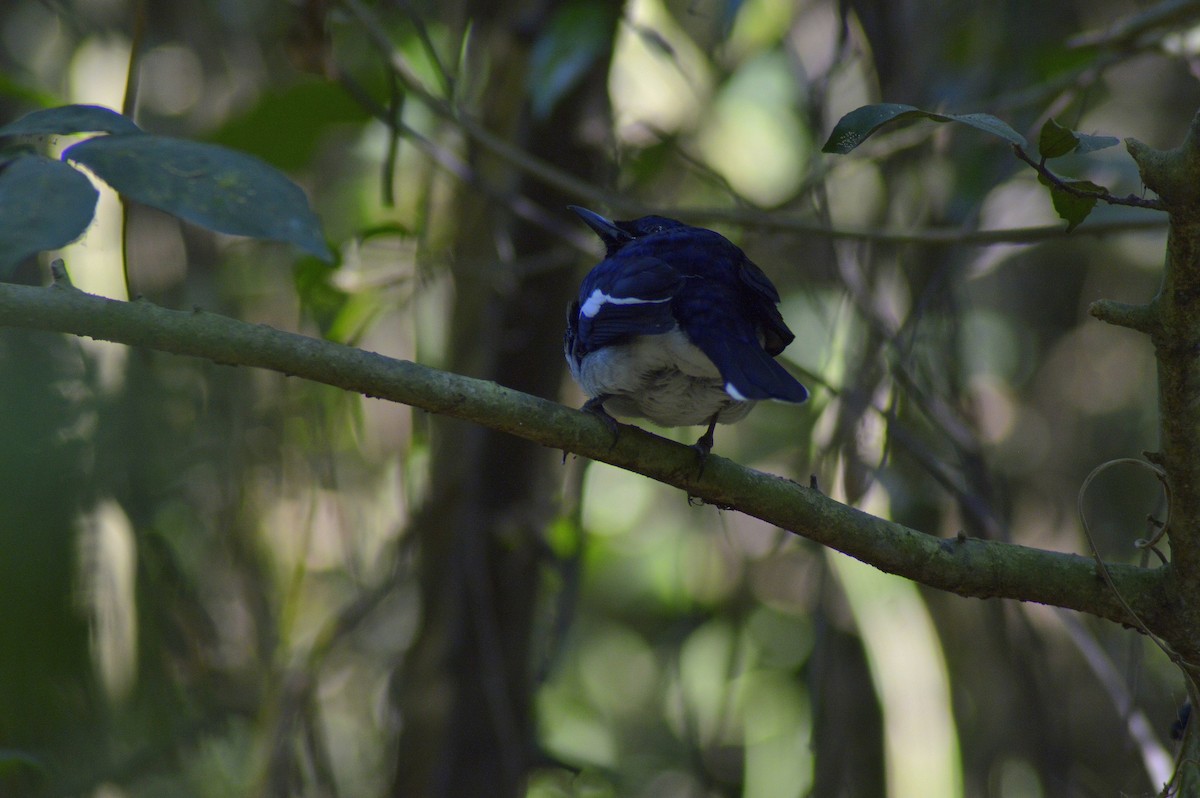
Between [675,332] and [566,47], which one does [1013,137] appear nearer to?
[675,332]

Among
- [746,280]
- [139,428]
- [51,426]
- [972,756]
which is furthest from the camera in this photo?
[972,756]

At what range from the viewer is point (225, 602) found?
14.8ft

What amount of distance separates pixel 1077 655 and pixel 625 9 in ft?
11.4

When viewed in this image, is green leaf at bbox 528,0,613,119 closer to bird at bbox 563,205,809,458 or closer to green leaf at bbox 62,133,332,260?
bird at bbox 563,205,809,458

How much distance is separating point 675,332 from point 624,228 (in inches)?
33.6

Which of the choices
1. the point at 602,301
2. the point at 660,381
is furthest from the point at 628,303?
the point at 660,381

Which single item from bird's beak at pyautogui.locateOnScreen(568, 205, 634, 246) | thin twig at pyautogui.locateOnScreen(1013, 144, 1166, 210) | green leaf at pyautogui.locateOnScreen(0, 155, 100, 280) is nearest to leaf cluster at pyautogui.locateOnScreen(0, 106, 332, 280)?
green leaf at pyautogui.locateOnScreen(0, 155, 100, 280)

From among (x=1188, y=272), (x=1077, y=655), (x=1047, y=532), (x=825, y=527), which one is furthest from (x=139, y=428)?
(x=1077, y=655)

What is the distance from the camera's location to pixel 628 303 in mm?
2311

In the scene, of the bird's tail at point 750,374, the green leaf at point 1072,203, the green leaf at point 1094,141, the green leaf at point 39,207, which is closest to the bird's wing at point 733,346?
the bird's tail at point 750,374

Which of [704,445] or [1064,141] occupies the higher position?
[1064,141]

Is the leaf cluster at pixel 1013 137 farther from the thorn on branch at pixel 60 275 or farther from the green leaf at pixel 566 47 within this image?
the green leaf at pixel 566 47

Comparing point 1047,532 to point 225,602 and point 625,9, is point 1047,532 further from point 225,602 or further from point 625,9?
point 225,602

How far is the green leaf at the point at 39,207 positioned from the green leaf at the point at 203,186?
0.24ft
